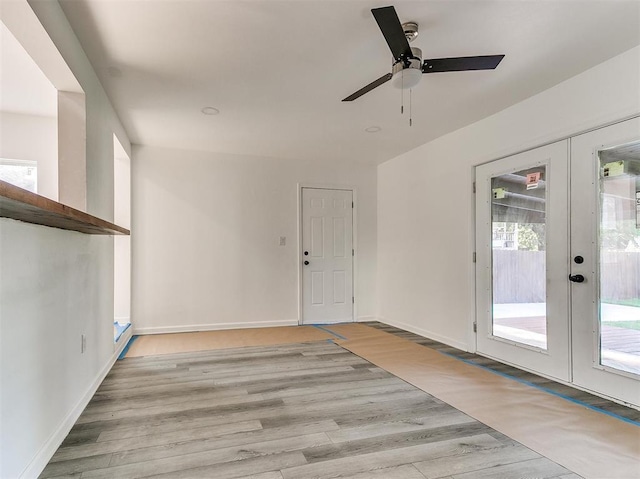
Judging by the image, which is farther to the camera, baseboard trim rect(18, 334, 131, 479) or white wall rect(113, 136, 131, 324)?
white wall rect(113, 136, 131, 324)

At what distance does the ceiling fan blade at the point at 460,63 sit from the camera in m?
2.20

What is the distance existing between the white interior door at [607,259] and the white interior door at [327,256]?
3.32 meters

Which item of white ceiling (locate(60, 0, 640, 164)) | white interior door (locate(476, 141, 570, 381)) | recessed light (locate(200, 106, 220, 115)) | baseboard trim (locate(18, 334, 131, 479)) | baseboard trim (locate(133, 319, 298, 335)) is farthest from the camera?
baseboard trim (locate(133, 319, 298, 335))

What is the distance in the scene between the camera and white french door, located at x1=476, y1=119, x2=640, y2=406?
2.65 meters

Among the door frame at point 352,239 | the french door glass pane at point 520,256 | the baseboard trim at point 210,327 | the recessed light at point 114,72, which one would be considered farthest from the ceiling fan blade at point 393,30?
the baseboard trim at point 210,327

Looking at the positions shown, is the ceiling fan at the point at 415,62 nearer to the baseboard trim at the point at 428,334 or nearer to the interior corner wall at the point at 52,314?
the interior corner wall at the point at 52,314

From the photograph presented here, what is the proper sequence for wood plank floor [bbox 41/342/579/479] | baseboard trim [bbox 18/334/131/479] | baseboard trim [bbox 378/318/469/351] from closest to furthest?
baseboard trim [bbox 18/334/131/479] → wood plank floor [bbox 41/342/579/479] → baseboard trim [bbox 378/318/469/351]

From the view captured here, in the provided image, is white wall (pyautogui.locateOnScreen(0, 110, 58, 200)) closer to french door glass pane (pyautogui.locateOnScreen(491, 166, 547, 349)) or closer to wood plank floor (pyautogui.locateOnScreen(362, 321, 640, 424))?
wood plank floor (pyautogui.locateOnScreen(362, 321, 640, 424))

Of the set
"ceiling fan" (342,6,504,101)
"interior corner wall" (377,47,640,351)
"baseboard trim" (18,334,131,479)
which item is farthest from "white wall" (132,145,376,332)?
"ceiling fan" (342,6,504,101)

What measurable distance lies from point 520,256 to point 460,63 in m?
2.08

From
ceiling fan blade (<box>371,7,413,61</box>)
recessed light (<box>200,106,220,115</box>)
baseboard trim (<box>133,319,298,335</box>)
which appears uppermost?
recessed light (<box>200,106,220,115</box>)

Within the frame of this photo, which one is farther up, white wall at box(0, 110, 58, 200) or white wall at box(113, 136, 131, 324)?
white wall at box(0, 110, 58, 200)

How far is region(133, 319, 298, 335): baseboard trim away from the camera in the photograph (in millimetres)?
4936

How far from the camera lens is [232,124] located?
4.13 m
